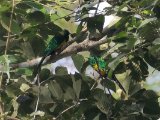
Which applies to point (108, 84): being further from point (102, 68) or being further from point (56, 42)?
point (56, 42)

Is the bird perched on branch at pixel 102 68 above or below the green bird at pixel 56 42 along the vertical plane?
below

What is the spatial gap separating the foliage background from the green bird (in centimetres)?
2

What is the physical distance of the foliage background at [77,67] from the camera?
1.09 metres

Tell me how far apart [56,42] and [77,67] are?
13 centimetres

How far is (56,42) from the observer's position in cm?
137

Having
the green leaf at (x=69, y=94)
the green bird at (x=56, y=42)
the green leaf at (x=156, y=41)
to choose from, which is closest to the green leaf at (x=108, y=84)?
the green leaf at (x=69, y=94)

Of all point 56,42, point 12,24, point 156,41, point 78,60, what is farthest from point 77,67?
point 156,41

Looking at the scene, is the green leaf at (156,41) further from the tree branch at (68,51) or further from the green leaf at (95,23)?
the tree branch at (68,51)

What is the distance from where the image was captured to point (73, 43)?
1.38 meters

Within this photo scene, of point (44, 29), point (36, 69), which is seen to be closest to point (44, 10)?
point (44, 29)

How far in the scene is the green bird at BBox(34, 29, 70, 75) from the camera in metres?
1.33

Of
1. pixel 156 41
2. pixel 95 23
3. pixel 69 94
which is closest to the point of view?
pixel 156 41

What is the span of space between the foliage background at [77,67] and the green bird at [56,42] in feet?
0.07

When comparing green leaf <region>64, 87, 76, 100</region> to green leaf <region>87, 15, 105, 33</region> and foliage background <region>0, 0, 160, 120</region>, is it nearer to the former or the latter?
foliage background <region>0, 0, 160, 120</region>
